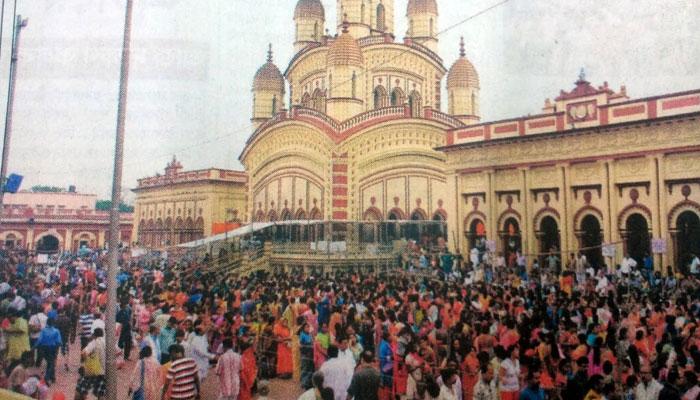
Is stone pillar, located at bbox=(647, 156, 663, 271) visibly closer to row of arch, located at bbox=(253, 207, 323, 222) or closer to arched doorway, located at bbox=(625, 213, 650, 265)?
arched doorway, located at bbox=(625, 213, 650, 265)

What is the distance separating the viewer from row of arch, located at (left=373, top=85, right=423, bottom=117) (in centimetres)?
2292

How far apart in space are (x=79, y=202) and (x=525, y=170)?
12.5m

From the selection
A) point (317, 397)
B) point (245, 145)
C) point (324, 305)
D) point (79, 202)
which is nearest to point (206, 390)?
point (324, 305)

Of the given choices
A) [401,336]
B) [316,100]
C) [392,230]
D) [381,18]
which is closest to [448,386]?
[401,336]

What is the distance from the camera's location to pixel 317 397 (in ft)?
16.0

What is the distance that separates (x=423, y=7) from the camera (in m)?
25.0

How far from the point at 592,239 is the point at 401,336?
481 centimetres

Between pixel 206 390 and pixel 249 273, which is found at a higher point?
pixel 249 273

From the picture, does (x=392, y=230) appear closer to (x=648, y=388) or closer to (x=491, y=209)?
(x=491, y=209)

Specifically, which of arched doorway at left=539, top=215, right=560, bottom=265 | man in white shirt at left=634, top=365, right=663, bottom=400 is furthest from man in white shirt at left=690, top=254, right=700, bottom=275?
man in white shirt at left=634, top=365, right=663, bottom=400

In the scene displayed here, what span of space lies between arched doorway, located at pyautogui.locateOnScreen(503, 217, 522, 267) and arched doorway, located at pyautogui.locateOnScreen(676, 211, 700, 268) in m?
2.43

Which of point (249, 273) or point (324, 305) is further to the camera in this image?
point (249, 273)

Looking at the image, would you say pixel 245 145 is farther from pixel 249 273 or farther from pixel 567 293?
pixel 567 293

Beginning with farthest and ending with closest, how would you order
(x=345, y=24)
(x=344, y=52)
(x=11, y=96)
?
(x=345, y=24) → (x=344, y=52) → (x=11, y=96)
